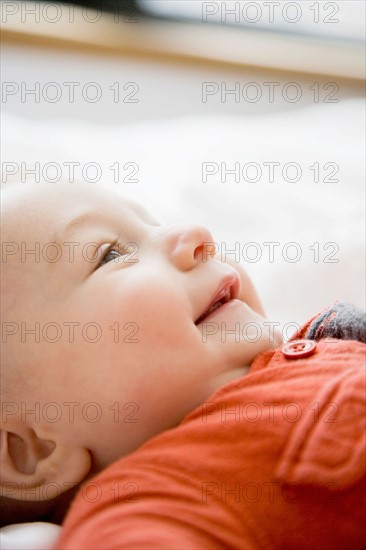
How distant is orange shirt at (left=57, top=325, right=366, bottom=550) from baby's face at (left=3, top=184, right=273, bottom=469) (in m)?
0.06

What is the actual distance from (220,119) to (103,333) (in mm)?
954

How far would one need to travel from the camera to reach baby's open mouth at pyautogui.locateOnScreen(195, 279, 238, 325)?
804 millimetres

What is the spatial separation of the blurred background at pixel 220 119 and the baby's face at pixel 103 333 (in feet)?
0.39

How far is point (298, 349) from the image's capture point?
0.78 m

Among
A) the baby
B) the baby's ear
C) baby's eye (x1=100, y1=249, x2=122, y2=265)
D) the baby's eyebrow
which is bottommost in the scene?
the baby's ear

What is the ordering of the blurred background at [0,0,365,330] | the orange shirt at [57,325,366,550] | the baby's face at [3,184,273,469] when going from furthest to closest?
the blurred background at [0,0,365,330] → the baby's face at [3,184,273,469] → the orange shirt at [57,325,366,550]

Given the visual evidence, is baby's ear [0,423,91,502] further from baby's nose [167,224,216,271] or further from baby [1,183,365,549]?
baby's nose [167,224,216,271]

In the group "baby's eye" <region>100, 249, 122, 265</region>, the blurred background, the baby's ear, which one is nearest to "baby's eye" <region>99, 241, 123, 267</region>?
"baby's eye" <region>100, 249, 122, 265</region>

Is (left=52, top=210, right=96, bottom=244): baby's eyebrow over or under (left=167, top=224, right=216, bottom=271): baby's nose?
over

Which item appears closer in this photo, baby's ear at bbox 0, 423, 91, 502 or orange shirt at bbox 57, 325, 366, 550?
orange shirt at bbox 57, 325, 366, 550

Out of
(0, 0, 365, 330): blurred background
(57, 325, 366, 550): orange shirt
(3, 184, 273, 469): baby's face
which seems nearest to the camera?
(57, 325, 366, 550): orange shirt

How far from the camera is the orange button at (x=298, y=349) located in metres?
0.76

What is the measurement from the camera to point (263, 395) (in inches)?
27.8

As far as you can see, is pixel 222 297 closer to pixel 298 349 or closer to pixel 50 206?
pixel 298 349
